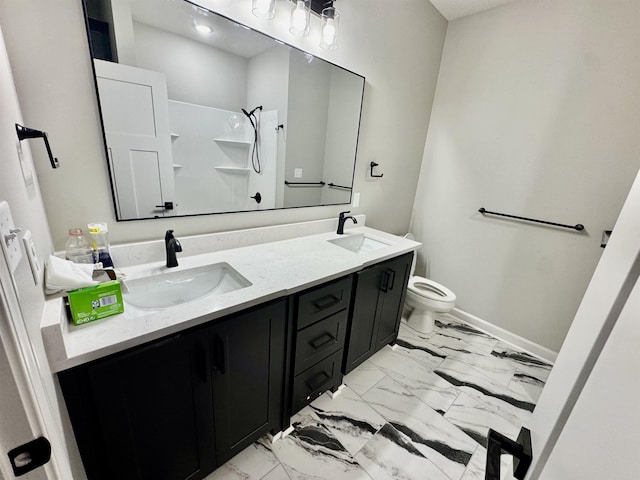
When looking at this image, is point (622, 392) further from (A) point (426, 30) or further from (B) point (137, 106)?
(A) point (426, 30)

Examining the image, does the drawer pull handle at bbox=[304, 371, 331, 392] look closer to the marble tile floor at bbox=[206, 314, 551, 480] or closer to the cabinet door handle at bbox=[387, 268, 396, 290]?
the marble tile floor at bbox=[206, 314, 551, 480]

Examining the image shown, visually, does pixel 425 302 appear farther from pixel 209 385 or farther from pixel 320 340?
pixel 209 385

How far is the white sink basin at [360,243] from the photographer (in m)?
1.89

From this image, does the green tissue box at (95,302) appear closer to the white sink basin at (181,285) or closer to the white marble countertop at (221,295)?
the white marble countertop at (221,295)

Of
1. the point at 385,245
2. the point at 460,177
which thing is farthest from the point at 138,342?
the point at 460,177

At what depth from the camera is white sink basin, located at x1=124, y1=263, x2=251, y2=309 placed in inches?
42.2

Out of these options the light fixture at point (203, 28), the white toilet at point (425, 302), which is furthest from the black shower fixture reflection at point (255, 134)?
the white toilet at point (425, 302)

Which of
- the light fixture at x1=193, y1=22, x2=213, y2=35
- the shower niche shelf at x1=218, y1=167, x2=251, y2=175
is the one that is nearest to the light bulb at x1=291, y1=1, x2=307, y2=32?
the light fixture at x1=193, y1=22, x2=213, y2=35

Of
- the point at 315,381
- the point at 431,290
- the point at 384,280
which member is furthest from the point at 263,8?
the point at 431,290

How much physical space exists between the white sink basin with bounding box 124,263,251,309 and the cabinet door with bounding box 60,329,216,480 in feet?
1.10

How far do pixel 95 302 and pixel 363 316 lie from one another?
4.16 feet

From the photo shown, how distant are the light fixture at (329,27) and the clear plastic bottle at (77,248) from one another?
61.9 inches

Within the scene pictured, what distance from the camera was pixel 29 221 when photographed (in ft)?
2.29

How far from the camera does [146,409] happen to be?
0.83 m
